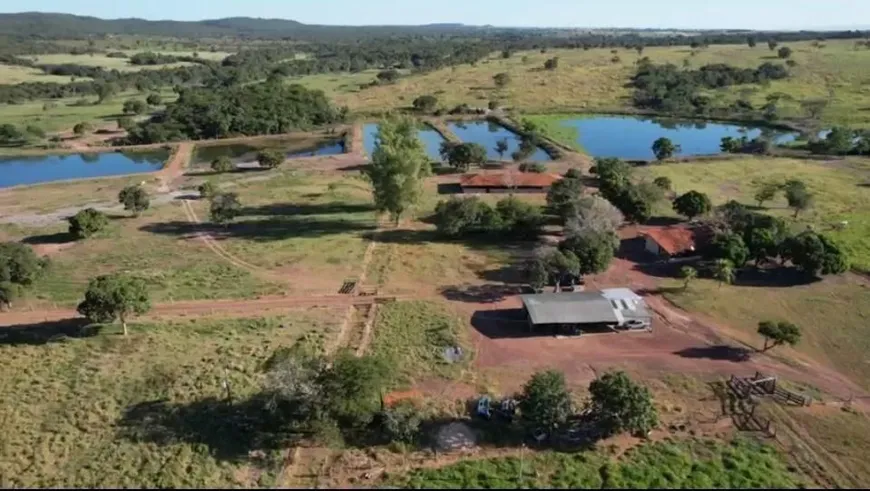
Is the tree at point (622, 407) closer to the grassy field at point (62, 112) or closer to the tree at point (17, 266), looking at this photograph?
the tree at point (17, 266)

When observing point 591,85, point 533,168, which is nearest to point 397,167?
point 533,168

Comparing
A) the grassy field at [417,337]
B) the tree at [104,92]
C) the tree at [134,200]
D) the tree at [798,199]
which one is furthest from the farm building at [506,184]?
the tree at [104,92]

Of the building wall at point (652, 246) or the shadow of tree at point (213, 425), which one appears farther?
the building wall at point (652, 246)

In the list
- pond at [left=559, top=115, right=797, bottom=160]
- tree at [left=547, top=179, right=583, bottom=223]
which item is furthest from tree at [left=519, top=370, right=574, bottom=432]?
pond at [left=559, top=115, right=797, bottom=160]

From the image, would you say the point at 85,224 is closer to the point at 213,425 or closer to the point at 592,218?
the point at 213,425

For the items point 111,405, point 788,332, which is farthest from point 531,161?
point 111,405

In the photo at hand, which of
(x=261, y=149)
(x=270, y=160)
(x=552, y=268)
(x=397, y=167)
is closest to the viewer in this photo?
(x=552, y=268)

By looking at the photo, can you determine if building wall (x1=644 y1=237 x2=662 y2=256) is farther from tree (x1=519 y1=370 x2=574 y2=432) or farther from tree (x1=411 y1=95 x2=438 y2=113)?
tree (x1=411 y1=95 x2=438 y2=113)
